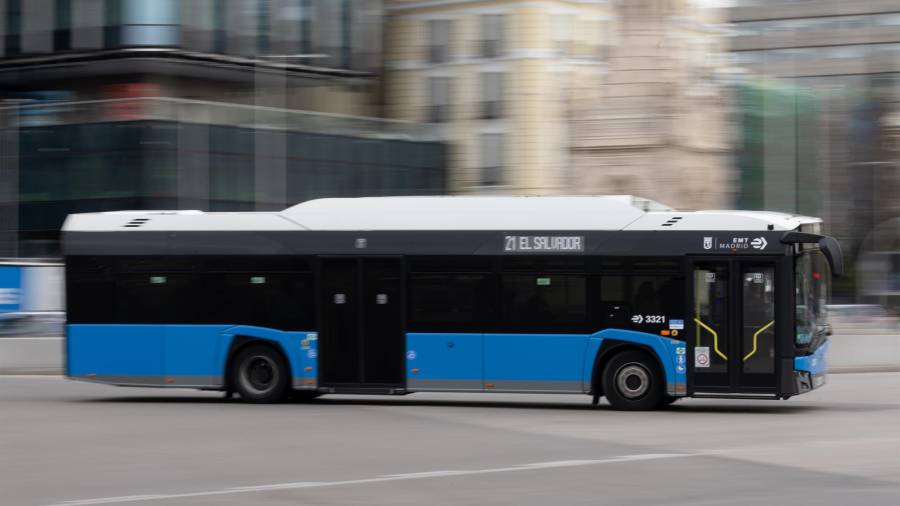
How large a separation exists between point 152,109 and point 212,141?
2.39 meters

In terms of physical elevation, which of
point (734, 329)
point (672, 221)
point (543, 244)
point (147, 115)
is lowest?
point (734, 329)

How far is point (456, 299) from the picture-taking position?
20344mm

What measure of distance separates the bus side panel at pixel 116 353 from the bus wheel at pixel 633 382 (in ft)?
20.3

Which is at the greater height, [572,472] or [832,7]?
[832,7]

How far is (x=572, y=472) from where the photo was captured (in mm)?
12578

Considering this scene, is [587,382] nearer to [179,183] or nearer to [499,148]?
[179,183]

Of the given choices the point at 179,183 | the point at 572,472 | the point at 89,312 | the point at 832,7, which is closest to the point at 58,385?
the point at 89,312

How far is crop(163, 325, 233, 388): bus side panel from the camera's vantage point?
21.1 meters

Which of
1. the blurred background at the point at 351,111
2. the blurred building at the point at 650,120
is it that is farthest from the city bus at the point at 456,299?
the blurred building at the point at 650,120

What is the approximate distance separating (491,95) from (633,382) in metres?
41.7

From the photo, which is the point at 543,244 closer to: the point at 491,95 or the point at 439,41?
the point at 491,95

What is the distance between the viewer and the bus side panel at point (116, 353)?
21328mm

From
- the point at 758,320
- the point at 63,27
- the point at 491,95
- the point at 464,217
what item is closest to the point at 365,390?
the point at 464,217

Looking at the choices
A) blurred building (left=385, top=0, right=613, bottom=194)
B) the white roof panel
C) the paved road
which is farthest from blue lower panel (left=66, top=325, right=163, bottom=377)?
blurred building (left=385, top=0, right=613, bottom=194)
